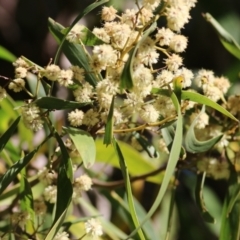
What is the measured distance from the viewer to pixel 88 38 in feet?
2.02

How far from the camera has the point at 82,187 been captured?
0.66m

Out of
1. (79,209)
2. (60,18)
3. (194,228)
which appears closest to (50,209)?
(79,209)

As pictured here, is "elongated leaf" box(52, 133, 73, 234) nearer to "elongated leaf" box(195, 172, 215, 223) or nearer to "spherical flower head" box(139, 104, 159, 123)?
"spherical flower head" box(139, 104, 159, 123)

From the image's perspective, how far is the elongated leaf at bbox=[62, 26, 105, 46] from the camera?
60 cm

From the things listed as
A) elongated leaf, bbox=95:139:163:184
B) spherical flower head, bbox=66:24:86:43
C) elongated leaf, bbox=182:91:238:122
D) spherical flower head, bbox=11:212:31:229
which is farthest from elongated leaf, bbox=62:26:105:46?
elongated leaf, bbox=95:139:163:184

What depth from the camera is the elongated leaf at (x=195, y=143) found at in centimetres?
65

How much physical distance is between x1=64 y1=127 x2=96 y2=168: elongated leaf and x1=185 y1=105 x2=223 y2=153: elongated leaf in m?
0.11

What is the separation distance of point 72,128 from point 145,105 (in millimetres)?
80

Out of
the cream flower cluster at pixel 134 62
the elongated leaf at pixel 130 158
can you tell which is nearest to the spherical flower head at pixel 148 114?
the cream flower cluster at pixel 134 62

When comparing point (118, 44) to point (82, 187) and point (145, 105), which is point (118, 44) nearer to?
point (145, 105)

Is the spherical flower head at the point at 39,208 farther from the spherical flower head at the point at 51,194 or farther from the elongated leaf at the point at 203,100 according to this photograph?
the elongated leaf at the point at 203,100

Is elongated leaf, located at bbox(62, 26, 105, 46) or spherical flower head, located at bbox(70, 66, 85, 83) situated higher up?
elongated leaf, located at bbox(62, 26, 105, 46)

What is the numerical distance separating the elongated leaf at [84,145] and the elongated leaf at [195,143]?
0.38ft

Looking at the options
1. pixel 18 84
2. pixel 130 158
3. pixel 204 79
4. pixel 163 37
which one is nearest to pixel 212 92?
pixel 204 79
